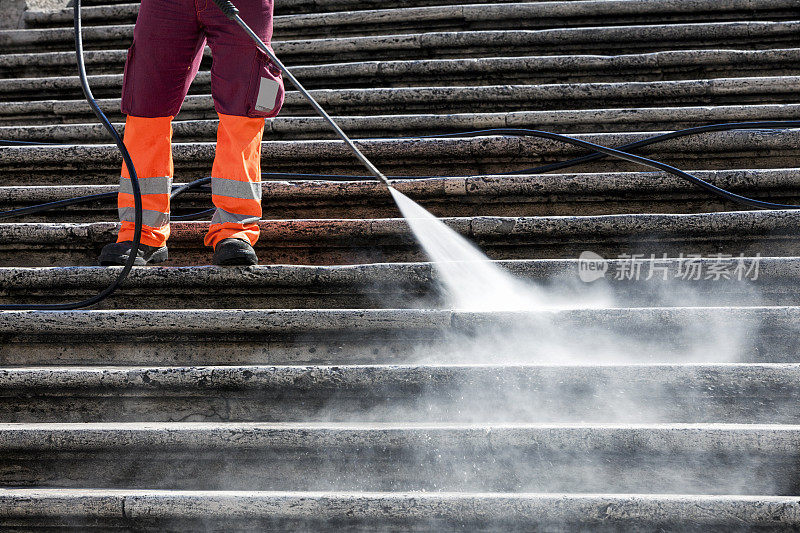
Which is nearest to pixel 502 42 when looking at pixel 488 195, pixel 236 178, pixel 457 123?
pixel 457 123

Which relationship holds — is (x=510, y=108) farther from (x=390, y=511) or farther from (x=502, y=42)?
(x=390, y=511)

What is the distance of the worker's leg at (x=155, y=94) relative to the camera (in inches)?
104

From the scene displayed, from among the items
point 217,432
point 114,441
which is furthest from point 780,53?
point 114,441

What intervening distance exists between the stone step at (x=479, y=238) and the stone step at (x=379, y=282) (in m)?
0.18

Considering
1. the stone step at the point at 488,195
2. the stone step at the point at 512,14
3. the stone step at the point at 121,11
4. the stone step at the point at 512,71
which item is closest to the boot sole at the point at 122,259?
the stone step at the point at 488,195

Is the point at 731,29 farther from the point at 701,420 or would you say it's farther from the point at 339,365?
the point at 339,365

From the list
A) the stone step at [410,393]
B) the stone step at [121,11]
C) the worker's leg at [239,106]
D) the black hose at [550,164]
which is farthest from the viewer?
the stone step at [121,11]

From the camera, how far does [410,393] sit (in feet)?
6.96

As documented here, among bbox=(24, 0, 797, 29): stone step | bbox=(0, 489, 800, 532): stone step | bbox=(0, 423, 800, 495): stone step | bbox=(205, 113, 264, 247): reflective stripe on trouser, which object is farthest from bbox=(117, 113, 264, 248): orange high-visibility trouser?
bbox=(24, 0, 797, 29): stone step

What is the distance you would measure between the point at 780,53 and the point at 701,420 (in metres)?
2.99

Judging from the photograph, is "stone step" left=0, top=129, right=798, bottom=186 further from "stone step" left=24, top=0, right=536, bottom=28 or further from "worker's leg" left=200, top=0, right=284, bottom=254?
"stone step" left=24, top=0, right=536, bottom=28

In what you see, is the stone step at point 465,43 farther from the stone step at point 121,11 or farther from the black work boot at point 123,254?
Answer: the black work boot at point 123,254

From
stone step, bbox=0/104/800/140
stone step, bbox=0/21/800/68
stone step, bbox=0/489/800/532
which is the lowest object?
stone step, bbox=0/489/800/532

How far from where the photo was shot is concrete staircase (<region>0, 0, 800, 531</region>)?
1.85 m
